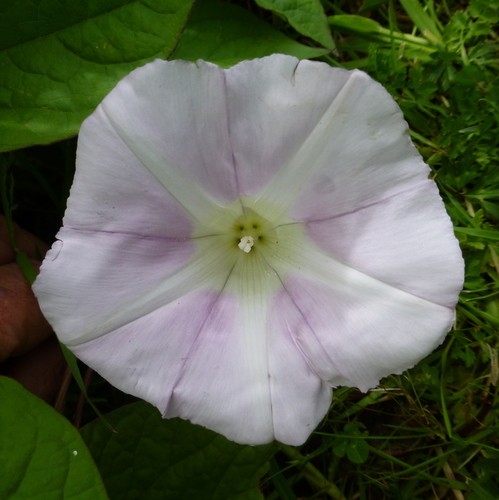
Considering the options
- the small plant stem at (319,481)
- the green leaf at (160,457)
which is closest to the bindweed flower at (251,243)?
the green leaf at (160,457)

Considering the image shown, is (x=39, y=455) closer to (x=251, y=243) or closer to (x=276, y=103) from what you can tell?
(x=251, y=243)

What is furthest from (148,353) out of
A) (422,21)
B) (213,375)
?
(422,21)

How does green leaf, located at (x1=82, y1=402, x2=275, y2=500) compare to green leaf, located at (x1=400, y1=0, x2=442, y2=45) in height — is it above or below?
below

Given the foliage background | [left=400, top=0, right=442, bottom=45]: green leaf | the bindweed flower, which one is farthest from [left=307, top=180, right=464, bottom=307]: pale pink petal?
[left=400, top=0, right=442, bottom=45]: green leaf

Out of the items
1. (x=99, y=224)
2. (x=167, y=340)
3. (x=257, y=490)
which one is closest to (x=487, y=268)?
(x=257, y=490)

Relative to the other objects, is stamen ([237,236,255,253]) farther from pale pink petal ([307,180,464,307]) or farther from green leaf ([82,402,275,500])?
green leaf ([82,402,275,500])

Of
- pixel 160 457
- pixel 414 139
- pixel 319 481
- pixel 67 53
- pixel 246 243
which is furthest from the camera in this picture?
pixel 414 139

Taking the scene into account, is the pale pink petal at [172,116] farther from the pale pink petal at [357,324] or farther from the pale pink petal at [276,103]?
the pale pink petal at [357,324]
